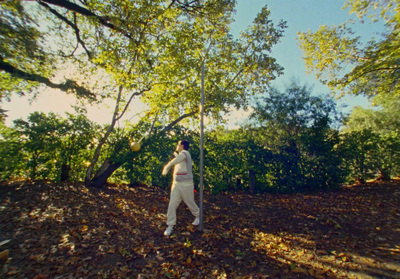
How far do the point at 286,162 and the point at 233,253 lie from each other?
228 inches

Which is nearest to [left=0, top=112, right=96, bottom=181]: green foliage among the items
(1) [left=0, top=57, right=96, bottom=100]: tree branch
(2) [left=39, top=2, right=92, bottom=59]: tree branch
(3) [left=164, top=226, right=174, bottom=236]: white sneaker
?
(1) [left=0, top=57, right=96, bottom=100]: tree branch

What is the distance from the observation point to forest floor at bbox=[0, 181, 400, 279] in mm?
3230

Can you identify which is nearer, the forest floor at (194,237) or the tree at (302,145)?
the forest floor at (194,237)

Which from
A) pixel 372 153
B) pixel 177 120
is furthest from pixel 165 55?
pixel 372 153

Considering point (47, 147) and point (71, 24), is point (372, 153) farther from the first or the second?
point (71, 24)

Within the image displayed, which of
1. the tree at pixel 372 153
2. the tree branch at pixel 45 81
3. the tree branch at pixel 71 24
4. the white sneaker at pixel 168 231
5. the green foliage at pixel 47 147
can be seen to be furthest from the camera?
the tree branch at pixel 71 24

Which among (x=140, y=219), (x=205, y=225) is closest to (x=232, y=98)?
(x=205, y=225)

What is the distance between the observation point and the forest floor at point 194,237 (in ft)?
10.6

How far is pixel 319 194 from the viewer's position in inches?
301

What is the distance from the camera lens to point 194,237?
4.45 meters

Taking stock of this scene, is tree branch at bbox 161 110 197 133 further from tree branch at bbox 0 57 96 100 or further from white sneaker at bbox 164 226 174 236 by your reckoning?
white sneaker at bbox 164 226 174 236

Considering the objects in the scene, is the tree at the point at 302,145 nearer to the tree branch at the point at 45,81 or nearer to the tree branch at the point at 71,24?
the tree branch at the point at 45,81

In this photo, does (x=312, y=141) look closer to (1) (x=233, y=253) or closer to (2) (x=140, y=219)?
(1) (x=233, y=253)

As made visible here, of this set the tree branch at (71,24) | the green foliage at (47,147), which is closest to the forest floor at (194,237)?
the green foliage at (47,147)
